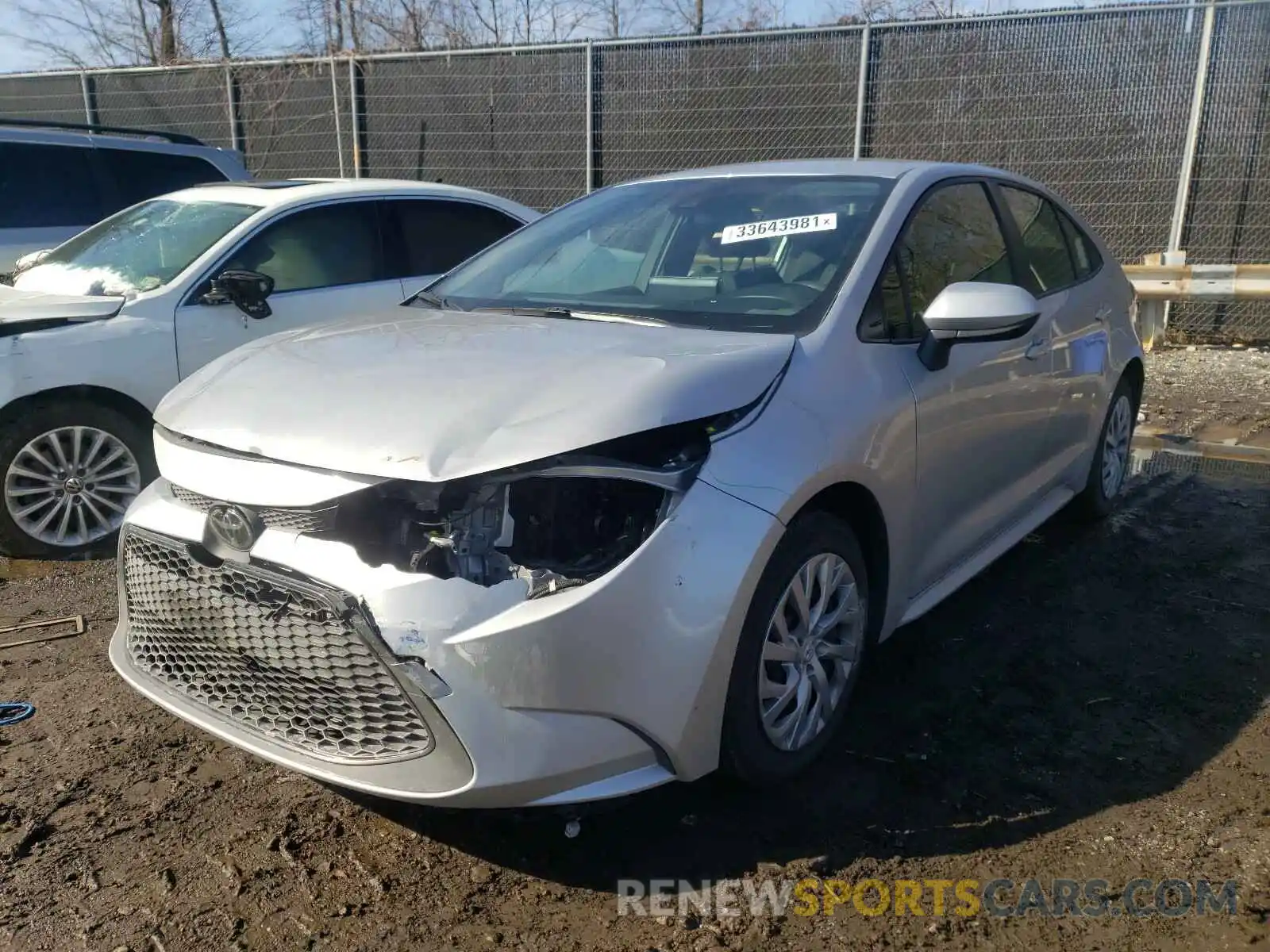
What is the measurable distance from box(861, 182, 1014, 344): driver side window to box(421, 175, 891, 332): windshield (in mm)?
147

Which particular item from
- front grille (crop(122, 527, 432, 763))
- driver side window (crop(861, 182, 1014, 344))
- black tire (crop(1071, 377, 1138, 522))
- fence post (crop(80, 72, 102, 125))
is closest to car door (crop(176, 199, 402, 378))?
front grille (crop(122, 527, 432, 763))

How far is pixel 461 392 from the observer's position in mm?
2445

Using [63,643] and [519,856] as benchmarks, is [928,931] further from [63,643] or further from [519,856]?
[63,643]

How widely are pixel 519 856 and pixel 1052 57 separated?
9297 millimetres

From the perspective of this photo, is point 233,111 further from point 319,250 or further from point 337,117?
point 319,250

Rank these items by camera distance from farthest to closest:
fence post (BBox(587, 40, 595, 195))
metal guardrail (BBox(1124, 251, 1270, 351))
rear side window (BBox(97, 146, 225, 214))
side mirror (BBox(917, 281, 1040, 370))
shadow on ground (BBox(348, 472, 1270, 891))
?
1. fence post (BBox(587, 40, 595, 195))
2. metal guardrail (BBox(1124, 251, 1270, 351))
3. rear side window (BBox(97, 146, 225, 214))
4. side mirror (BBox(917, 281, 1040, 370))
5. shadow on ground (BBox(348, 472, 1270, 891))

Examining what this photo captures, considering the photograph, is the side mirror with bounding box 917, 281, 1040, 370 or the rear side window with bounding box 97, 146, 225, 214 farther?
the rear side window with bounding box 97, 146, 225, 214

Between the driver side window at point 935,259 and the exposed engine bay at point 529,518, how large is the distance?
103 cm

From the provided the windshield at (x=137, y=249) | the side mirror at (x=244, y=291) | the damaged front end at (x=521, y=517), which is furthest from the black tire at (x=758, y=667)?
the windshield at (x=137, y=249)

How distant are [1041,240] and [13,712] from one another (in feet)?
13.7

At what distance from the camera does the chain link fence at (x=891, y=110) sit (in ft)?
30.1

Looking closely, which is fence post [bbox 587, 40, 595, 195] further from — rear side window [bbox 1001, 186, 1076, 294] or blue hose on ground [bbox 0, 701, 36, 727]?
blue hose on ground [bbox 0, 701, 36, 727]

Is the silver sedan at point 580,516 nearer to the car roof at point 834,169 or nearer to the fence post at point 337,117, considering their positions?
the car roof at point 834,169

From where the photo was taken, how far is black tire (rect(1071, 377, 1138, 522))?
4.84 metres
